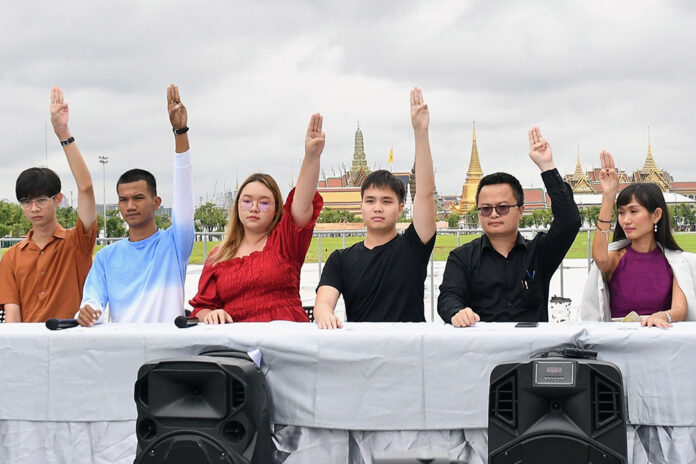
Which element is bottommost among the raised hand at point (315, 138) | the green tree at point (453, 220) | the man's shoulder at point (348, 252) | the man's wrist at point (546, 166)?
the man's shoulder at point (348, 252)

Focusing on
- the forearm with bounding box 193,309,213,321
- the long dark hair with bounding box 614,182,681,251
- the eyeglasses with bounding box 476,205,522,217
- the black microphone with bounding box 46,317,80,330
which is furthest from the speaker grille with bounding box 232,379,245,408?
the long dark hair with bounding box 614,182,681,251

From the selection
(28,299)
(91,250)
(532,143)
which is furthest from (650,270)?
(28,299)

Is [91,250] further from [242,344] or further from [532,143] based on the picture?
[532,143]

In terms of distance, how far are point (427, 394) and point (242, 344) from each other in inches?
27.9

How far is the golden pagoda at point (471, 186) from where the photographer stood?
303 ft

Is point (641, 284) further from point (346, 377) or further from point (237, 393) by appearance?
point (237, 393)

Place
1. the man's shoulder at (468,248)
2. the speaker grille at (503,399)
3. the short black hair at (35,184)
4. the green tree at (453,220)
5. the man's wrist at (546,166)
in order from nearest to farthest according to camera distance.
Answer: the speaker grille at (503,399) < the man's wrist at (546,166) < the man's shoulder at (468,248) < the short black hair at (35,184) < the green tree at (453,220)

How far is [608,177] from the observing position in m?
3.49

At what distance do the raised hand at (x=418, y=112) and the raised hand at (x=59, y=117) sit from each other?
5.92ft

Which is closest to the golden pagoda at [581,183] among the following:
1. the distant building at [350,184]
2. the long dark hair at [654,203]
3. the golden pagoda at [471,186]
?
the golden pagoda at [471,186]

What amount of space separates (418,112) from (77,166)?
69.0 inches

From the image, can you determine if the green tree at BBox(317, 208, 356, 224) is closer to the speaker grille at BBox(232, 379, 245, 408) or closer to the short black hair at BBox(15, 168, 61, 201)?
the short black hair at BBox(15, 168, 61, 201)

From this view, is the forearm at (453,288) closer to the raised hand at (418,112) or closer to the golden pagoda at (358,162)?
the raised hand at (418,112)

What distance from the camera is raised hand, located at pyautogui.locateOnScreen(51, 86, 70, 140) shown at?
3.67 m
